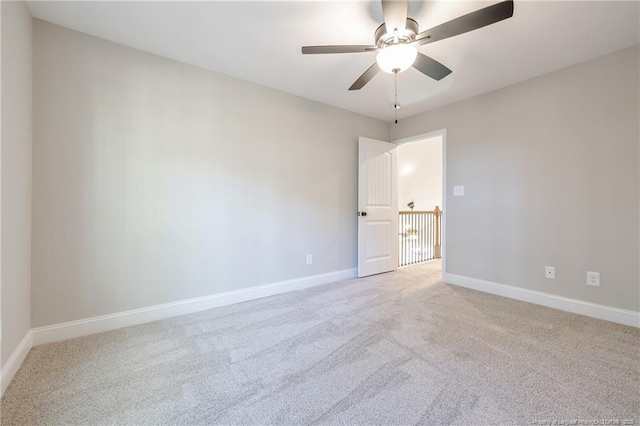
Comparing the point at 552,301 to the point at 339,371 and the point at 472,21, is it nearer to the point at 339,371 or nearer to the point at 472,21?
the point at 339,371

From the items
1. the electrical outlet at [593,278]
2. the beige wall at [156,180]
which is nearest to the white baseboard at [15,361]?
the beige wall at [156,180]

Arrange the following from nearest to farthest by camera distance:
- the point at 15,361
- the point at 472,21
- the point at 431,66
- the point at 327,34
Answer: the point at 472,21
the point at 15,361
the point at 431,66
the point at 327,34

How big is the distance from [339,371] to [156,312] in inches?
68.6

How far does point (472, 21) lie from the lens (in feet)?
4.60

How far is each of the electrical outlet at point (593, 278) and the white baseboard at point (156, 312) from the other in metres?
2.71

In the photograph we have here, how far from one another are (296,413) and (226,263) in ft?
5.55

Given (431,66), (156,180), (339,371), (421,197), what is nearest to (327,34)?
(431,66)

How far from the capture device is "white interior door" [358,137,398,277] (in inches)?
143

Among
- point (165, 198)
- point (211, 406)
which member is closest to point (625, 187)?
point (211, 406)

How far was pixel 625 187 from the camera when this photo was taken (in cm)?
218

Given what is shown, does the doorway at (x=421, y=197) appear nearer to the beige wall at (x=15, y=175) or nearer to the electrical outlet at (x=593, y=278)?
the electrical outlet at (x=593, y=278)

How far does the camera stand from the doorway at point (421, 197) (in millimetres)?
4648

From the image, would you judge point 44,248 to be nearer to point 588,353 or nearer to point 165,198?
point 165,198

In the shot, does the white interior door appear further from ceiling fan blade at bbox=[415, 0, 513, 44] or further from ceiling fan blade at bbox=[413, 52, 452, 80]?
ceiling fan blade at bbox=[415, 0, 513, 44]
